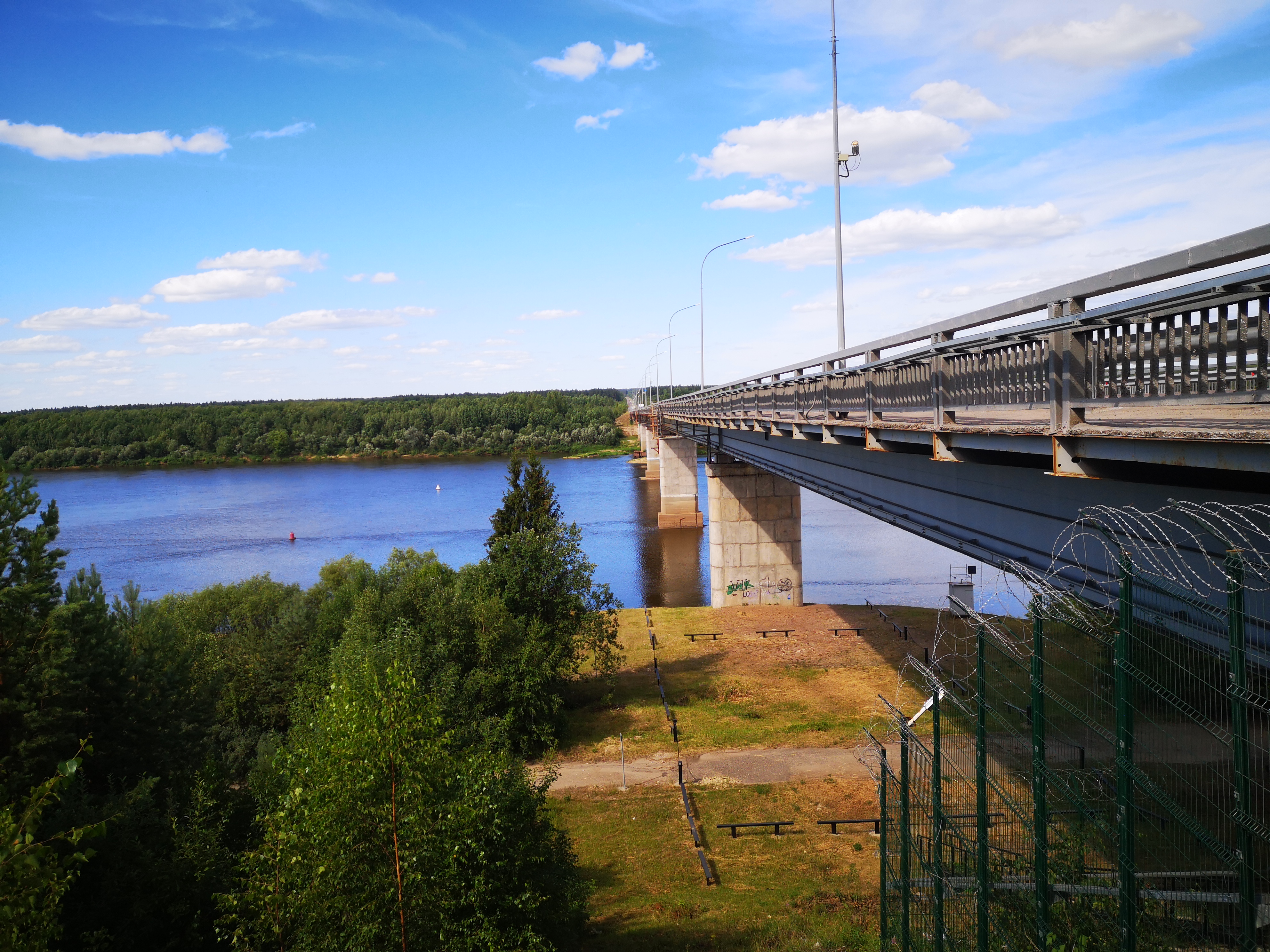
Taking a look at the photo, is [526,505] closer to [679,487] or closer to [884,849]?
[679,487]

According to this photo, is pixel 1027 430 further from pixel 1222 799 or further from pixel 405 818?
pixel 405 818

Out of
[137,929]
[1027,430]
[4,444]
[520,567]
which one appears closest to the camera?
[1027,430]

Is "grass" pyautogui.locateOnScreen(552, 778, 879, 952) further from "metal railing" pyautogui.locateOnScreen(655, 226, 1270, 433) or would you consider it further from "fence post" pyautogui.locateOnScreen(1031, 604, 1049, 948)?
"metal railing" pyautogui.locateOnScreen(655, 226, 1270, 433)

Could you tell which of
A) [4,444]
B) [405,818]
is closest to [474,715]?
[405,818]

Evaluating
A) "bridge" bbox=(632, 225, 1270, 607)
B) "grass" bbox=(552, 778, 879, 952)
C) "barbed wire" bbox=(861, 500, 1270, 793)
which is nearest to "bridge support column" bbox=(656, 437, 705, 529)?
"bridge" bbox=(632, 225, 1270, 607)

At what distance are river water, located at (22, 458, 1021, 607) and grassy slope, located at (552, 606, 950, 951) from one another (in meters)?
12.7

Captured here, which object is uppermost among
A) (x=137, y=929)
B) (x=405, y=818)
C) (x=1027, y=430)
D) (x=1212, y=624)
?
(x=1027, y=430)

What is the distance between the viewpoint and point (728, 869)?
14.5 m

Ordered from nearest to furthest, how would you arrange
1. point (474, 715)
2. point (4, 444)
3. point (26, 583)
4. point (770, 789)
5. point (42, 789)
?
point (42, 789) < point (26, 583) < point (770, 789) < point (474, 715) < point (4, 444)

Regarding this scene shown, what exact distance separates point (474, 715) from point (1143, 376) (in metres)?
16.4

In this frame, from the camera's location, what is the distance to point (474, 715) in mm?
20234

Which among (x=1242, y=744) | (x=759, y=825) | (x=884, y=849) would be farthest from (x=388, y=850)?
(x=759, y=825)

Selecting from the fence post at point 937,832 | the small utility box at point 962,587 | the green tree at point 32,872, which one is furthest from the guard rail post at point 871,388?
the green tree at point 32,872

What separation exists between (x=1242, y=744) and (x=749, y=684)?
2248 centimetres
